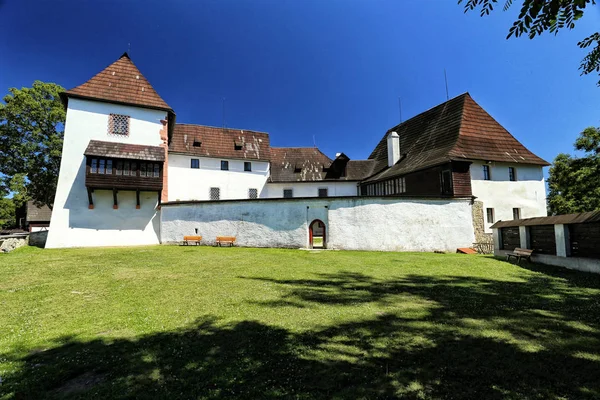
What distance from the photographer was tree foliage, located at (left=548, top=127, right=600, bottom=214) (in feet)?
71.1

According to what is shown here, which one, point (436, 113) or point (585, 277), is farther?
point (436, 113)

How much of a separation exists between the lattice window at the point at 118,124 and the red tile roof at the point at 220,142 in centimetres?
693

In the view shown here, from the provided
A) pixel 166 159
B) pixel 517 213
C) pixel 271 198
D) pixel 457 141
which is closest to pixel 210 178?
pixel 166 159

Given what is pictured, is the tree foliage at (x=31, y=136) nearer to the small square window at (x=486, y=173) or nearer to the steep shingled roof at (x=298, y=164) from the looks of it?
the steep shingled roof at (x=298, y=164)

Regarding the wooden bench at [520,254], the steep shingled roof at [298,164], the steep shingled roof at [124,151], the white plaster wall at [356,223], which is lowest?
the wooden bench at [520,254]

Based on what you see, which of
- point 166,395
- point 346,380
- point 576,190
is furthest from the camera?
point 576,190

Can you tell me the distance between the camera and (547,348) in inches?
160

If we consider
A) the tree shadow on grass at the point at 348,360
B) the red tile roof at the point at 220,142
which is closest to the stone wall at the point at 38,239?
the red tile roof at the point at 220,142

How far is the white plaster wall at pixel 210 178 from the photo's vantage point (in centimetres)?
2819

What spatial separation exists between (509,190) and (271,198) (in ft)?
61.1

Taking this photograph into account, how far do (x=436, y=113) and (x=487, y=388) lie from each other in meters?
29.0

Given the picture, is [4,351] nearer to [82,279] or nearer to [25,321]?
[25,321]

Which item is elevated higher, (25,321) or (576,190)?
(576,190)

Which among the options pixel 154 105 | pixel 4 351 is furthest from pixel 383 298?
pixel 154 105
